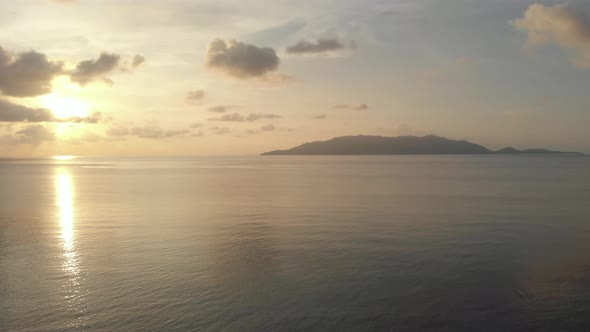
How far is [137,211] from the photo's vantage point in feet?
161

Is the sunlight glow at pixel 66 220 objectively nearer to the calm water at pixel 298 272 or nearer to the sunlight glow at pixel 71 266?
the sunlight glow at pixel 71 266

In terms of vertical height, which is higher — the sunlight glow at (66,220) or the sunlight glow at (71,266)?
the sunlight glow at (66,220)

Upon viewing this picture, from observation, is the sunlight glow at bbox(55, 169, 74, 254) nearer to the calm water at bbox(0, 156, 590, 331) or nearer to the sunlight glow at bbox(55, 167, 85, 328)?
the sunlight glow at bbox(55, 167, 85, 328)

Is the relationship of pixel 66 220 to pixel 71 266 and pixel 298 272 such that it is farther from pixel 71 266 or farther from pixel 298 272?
pixel 298 272

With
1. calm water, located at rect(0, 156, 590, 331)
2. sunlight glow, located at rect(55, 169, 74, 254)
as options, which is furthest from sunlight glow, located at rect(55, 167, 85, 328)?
calm water, located at rect(0, 156, 590, 331)

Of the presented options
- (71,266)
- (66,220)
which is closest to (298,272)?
(71,266)

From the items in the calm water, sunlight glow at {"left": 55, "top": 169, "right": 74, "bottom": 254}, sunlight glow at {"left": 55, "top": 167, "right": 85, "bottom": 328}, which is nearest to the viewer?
the calm water

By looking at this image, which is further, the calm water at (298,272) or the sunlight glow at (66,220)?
the sunlight glow at (66,220)

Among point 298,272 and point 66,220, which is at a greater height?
point 66,220

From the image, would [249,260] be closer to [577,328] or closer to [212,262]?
[212,262]

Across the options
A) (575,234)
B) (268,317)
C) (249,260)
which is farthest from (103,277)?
(575,234)

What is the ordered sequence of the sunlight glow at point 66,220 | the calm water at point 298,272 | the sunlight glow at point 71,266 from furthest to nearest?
the sunlight glow at point 66,220 → the sunlight glow at point 71,266 → the calm water at point 298,272

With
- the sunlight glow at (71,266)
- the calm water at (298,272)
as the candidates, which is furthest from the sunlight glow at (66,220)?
the calm water at (298,272)

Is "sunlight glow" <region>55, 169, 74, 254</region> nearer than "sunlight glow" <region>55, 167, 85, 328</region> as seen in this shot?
No
